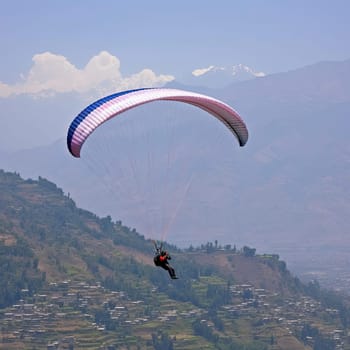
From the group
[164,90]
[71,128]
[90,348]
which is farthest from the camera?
[90,348]

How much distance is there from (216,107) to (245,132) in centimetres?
339

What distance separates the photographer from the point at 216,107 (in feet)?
211

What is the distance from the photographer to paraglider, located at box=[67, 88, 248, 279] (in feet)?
183

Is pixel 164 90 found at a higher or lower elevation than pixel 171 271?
higher

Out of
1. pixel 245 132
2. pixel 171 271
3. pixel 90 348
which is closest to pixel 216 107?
pixel 245 132

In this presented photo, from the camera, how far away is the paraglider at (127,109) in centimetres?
5566

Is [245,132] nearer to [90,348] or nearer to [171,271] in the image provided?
[171,271]

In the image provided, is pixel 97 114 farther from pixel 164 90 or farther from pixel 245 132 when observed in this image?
pixel 245 132

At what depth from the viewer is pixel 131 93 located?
59.9m

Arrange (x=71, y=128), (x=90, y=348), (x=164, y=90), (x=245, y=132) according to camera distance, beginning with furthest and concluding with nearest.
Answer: (x=90, y=348), (x=245, y=132), (x=164, y=90), (x=71, y=128)

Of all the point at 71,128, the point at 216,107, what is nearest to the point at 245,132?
the point at 216,107

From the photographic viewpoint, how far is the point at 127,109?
57.0 m

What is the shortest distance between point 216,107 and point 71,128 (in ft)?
37.2

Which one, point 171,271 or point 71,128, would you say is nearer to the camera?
point 71,128
